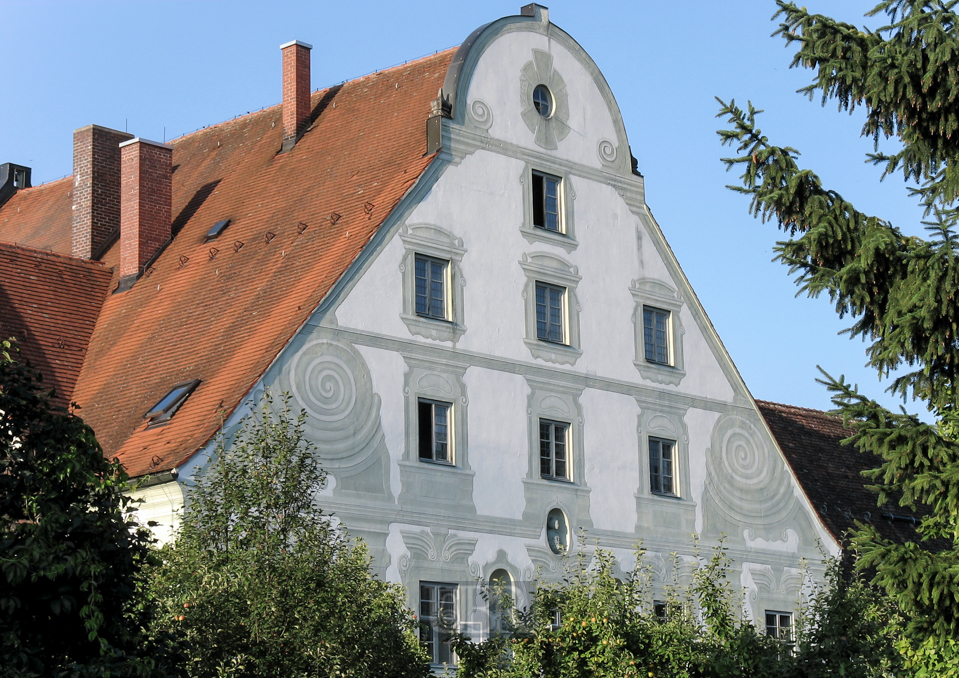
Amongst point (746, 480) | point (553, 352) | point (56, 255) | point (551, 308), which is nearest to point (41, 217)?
point (56, 255)

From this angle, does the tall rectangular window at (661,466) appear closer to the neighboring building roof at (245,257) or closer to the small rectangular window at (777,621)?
the small rectangular window at (777,621)

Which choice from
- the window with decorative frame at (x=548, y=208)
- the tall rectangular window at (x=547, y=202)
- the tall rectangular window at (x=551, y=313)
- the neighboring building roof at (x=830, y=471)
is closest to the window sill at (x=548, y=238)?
the window with decorative frame at (x=548, y=208)

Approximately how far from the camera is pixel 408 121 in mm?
31234

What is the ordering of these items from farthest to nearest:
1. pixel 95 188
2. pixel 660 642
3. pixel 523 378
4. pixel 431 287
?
pixel 95 188 → pixel 523 378 → pixel 431 287 → pixel 660 642

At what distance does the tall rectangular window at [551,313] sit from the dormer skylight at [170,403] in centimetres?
689

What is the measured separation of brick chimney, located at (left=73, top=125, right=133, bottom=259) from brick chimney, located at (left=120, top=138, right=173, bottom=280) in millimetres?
1941

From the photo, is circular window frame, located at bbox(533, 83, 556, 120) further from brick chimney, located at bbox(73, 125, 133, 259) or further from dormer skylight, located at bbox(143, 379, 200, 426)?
brick chimney, located at bbox(73, 125, 133, 259)

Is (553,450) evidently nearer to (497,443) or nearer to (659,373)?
(497,443)

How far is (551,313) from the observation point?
31016mm

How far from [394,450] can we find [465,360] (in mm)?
2504

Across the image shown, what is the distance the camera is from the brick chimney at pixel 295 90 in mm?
34625

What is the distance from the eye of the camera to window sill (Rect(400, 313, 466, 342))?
28359 millimetres

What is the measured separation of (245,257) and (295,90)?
221 inches

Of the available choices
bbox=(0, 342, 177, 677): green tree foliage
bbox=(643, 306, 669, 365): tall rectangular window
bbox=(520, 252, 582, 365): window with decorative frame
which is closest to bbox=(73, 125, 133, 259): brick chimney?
bbox=(520, 252, 582, 365): window with decorative frame
